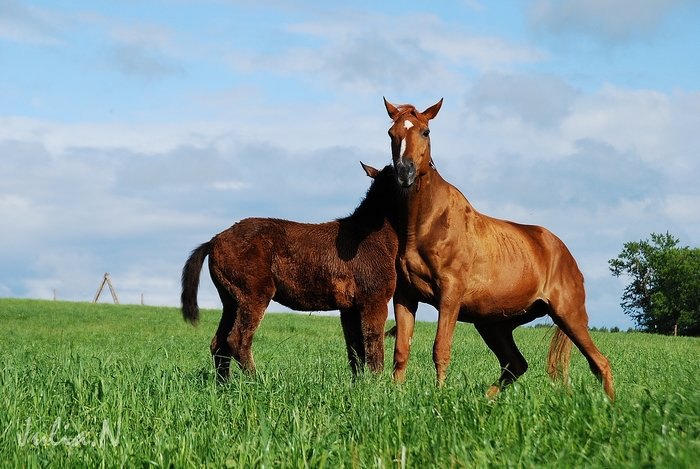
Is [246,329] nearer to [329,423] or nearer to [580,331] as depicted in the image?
[580,331]

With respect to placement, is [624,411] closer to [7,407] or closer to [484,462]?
[484,462]

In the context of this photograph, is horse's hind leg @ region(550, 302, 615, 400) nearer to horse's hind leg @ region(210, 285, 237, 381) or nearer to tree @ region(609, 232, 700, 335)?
horse's hind leg @ region(210, 285, 237, 381)

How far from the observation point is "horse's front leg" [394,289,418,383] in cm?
834

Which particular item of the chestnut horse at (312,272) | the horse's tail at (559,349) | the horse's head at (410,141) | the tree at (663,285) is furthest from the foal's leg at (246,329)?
the tree at (663,285)

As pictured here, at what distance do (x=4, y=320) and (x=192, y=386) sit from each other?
98.0ft

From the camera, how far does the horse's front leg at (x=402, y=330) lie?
8.34m

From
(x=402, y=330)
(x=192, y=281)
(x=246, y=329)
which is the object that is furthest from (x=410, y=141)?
(x=192, y=281)

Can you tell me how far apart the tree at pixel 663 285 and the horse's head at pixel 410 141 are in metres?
56.9

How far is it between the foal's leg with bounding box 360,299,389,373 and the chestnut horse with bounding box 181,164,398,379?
0.01 metres

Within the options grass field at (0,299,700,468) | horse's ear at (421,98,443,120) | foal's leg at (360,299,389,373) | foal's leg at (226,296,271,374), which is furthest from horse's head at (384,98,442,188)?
foal's leg at (226,296,271,374)

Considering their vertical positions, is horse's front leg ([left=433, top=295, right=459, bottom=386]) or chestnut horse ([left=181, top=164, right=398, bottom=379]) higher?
chestnut horse ([left=181, top=164, right=398, bottom=379])

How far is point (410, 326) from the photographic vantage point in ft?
28.1

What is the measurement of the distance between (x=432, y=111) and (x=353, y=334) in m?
2.94

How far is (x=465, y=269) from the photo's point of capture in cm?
866
